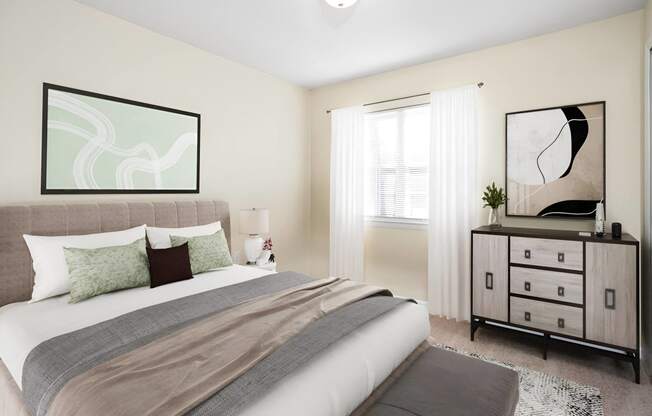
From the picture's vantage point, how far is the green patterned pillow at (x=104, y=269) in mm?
2100

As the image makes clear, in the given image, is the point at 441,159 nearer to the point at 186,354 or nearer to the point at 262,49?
the point at 262,49

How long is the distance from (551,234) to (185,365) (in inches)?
109

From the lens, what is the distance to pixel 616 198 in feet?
9.01

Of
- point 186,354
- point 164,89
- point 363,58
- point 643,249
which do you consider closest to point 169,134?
point 164,89

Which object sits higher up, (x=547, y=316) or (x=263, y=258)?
(x=263, y=258)

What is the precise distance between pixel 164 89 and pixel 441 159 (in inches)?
109

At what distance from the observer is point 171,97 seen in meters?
3.16

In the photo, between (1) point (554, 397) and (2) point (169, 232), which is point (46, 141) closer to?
(2) point (169, 232)

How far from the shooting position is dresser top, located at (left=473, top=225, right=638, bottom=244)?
8.04 ft

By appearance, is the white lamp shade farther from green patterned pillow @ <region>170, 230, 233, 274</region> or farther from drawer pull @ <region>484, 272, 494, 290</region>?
drawer pull @ <region>484, 272, 494, 290</region>

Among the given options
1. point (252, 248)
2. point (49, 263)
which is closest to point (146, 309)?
point (49, 263)

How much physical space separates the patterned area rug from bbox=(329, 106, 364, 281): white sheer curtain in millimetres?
2077

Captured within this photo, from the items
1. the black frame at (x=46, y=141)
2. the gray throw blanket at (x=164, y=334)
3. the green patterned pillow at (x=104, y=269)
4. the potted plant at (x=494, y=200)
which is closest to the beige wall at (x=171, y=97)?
the black frame at (x=46, y=141)

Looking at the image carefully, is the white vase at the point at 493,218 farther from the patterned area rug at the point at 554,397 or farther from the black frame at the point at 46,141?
the black frame at the point at 46,141
